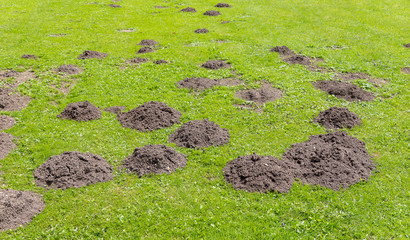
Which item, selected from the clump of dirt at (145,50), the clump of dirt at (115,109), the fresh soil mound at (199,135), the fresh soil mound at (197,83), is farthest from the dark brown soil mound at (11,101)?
the clump of dirt at (145,50)

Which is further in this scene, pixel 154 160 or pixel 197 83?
pixel 197 83

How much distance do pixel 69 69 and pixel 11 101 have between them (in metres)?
4.73

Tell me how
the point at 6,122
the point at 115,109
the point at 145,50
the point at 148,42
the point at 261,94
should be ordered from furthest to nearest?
1. the point at 148,42
2. the point at 145,50
3. the point at 261,94
4. the point at 115,109
5. the point at 6,122

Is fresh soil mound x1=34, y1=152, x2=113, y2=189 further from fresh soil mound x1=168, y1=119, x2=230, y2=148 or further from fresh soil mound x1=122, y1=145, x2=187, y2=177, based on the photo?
fresh soil mound x1=168, y1=119, x2=230, y2=148

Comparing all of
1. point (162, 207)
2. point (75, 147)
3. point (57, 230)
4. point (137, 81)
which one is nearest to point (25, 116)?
point (75, 147)

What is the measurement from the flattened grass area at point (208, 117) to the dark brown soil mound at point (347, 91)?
0.57 metres

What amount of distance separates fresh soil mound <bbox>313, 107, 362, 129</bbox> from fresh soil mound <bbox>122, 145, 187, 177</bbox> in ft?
23.6

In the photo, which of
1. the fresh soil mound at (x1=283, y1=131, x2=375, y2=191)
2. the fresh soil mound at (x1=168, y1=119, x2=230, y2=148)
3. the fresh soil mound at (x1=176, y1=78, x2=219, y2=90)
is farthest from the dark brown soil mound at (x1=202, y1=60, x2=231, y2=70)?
the fresh soil mound at (x1=283, y1=131, x2=375, y2=191)

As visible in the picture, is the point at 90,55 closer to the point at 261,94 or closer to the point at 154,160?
the point at 261,94

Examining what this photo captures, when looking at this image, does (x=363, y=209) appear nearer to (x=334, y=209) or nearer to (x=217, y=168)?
(x=334, y=209)

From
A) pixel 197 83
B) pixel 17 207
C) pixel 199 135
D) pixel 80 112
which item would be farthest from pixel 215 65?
pixel 17 207

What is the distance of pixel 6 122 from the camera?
1561cm

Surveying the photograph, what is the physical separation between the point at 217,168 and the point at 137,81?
947 centimetres

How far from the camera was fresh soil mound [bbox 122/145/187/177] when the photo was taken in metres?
12.5
